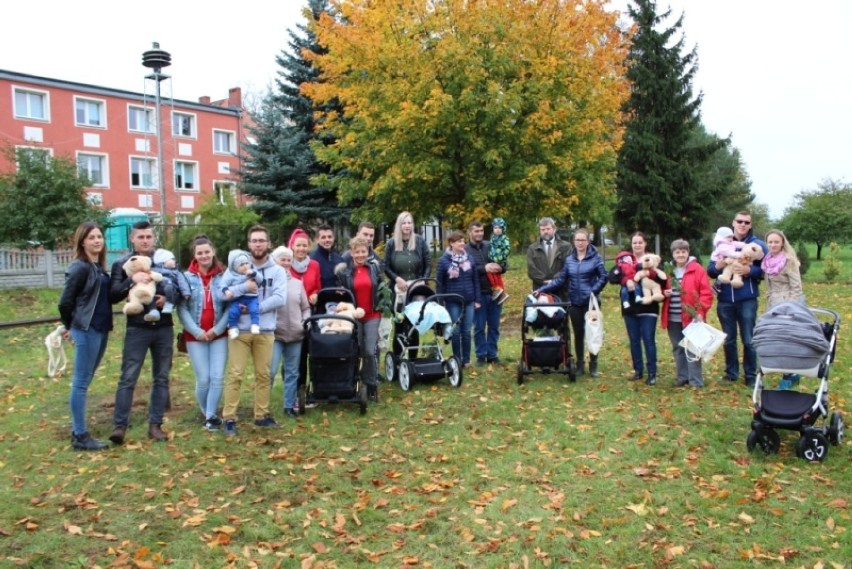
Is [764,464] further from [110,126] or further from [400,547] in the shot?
[110,126]

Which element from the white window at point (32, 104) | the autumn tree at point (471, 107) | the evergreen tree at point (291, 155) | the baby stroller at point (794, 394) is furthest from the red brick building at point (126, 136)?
the baby stroller at point (794, 394)

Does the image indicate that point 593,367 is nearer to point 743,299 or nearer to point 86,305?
point 743,299

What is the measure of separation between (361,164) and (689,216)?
16526 millimetres

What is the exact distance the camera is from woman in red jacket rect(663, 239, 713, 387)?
7.74 meters

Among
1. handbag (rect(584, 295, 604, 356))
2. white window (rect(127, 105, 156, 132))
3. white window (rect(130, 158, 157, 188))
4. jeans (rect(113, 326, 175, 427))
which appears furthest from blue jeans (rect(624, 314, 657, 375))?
white window (rect(130, 158, 157, 188))

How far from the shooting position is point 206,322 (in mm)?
6352

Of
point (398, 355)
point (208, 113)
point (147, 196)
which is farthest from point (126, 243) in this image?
Answer: point (398, 355)

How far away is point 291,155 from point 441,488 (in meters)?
20.4

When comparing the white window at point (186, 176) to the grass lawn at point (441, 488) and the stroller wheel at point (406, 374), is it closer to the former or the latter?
the grass lawn at point (441, 488)

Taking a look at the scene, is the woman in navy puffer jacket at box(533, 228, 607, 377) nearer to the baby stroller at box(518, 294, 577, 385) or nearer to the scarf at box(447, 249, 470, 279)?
the baby stroller at box(518, 294, 577, 385)

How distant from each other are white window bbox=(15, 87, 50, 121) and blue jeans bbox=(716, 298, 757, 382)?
34.3 m

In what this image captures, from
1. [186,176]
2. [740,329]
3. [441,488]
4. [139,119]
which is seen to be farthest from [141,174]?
[441,488]

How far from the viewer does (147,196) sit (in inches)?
1433

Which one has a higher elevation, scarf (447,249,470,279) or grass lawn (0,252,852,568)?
scarf (447,249,470,279)
